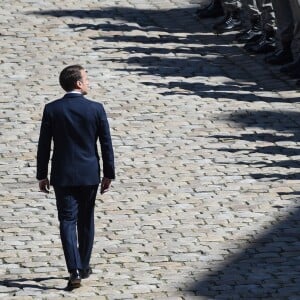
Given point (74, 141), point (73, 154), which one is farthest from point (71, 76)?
point (73, 154)

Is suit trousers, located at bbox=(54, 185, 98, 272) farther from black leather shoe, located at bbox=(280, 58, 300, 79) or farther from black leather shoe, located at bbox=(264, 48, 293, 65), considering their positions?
black leather shoe, located at bbox=(264, 48, 293, 65)

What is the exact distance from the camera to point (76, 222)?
12.8 m

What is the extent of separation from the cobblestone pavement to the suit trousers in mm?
259

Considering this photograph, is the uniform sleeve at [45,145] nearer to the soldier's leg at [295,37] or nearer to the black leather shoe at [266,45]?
the soldier's leg at [295,37]

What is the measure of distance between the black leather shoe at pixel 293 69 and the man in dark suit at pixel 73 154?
23.9 feet

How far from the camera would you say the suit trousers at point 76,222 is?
12578 millimetres

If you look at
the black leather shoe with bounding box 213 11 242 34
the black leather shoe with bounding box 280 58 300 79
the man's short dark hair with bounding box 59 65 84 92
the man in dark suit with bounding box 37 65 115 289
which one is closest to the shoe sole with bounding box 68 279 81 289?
the man in dark suit with bounding box 37 65 115 289

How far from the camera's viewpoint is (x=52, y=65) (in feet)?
67.3

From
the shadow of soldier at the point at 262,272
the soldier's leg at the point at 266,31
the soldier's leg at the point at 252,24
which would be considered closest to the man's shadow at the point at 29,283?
the shadow of soldier at the point at 262,272

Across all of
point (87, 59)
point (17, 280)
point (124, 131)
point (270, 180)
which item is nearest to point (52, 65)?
point (87, 59)

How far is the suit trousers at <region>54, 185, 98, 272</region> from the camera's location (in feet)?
41.3

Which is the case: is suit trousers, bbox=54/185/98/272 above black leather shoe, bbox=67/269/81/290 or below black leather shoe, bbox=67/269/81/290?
above

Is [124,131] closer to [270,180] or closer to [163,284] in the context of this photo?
[270,180]

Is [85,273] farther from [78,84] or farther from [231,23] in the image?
[231,23]
